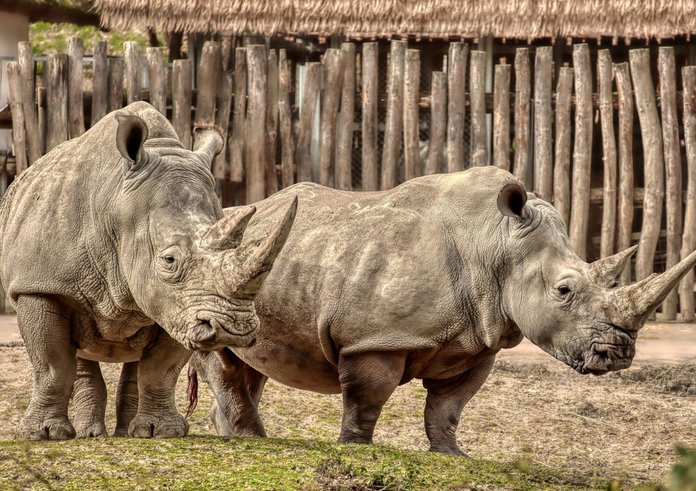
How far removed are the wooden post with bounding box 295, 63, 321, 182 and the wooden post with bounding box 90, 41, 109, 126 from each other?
1.92 m

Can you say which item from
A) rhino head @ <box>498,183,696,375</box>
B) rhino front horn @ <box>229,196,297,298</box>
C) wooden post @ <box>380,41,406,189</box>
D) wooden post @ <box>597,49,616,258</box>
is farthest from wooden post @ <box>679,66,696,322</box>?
rhino front horn @ <box>229,196,297,298</box>

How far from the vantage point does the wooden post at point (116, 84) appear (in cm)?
1353


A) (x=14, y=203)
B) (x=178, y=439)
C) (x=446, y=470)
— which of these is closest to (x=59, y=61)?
(x=14, y=203)

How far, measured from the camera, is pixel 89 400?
6.45 metres

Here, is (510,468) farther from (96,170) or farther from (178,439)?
(96,170)

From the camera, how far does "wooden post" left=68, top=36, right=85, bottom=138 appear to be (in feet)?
44.0

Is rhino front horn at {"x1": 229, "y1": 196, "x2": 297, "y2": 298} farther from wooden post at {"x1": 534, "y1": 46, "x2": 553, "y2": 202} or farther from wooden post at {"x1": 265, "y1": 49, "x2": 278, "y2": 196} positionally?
wooden post at {"x1": 534, "y1": 46, "x2": 553, "y2": 202}

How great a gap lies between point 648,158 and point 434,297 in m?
7.67

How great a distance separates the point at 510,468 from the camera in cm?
572

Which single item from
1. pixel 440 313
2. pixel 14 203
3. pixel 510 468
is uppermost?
pixel 14 203

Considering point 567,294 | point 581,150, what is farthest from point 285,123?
point 567,294

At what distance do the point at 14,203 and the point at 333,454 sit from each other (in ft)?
6.95

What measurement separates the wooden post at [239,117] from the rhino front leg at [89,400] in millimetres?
7091

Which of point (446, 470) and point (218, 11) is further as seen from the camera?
point (218, 11)
